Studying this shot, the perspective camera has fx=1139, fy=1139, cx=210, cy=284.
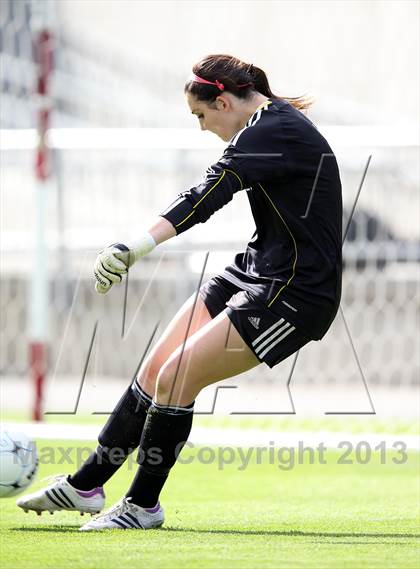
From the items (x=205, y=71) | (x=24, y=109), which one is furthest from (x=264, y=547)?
(x=24, y=109)

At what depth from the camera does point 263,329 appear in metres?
4.27

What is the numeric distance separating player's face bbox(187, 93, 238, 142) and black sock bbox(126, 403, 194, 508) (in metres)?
1.09

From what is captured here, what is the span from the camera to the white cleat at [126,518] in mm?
4309

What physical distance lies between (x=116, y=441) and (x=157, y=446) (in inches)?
12.1

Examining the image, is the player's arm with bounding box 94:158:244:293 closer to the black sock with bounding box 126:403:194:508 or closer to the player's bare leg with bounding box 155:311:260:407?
the player's bare leg with bounding box 155:311:260:407

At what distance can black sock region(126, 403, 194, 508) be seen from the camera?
4.32m

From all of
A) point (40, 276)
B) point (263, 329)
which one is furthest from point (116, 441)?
point (40, 276)

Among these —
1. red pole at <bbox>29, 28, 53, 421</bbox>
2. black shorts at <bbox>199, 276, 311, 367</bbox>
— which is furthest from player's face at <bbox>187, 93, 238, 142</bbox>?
red pole at <bbox>29, 28, 53, 421</bbox>

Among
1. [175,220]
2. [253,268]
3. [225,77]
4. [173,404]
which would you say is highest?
[225,77]

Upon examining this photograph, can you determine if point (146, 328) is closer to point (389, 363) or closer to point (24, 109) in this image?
point (389, 363)

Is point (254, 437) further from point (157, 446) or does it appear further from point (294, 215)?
point (294, 215)

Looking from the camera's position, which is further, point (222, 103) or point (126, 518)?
point (222, 103)

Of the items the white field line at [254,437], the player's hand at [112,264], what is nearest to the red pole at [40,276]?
the white field line at [254,437]

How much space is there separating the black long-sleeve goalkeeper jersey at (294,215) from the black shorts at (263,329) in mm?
30
